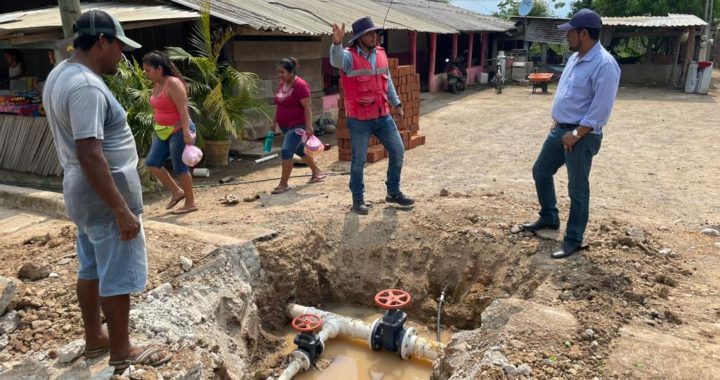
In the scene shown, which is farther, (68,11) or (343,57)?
(68,11)

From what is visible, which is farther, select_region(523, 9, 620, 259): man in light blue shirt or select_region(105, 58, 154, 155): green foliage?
select_region(105, 58, 154, 155): green foliage

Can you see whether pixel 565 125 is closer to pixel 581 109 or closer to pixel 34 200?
pixel 581 109

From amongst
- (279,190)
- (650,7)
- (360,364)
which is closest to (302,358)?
(360,364)

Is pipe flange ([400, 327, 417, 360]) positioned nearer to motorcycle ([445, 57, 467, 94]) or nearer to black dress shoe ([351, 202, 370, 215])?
black dress shoe ([351, 202, 370, 215])

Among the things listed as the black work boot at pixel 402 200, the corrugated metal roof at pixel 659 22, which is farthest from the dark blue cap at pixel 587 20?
the corrugated metal roof at pixel 659 22

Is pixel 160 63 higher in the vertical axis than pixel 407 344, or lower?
higher

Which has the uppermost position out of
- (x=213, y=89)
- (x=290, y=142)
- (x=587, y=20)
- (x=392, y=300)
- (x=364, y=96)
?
(x=587, y=20)

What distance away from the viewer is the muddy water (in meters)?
4.09

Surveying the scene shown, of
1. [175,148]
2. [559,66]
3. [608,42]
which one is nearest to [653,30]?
[608,42]

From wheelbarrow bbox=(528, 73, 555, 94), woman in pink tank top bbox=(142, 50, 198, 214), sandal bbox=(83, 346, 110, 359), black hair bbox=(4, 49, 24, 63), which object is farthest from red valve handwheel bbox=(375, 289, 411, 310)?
wheelbarrow bbox=(528, 73, 555, 94)

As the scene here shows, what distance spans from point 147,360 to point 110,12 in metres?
6.21

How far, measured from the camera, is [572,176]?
405cm

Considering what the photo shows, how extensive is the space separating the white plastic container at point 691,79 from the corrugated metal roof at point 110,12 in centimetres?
1625

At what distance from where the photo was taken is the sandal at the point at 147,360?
292 cm
